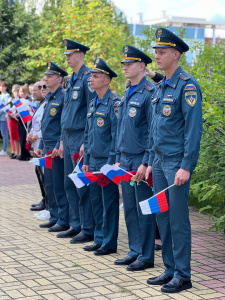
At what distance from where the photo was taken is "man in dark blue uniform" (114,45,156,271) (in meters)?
6.22

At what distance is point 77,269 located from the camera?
6191mm

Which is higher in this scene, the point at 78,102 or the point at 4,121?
the point at 78,102

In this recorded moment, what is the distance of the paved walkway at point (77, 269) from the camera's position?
5.37 metres

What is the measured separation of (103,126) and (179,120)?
5.49 feet

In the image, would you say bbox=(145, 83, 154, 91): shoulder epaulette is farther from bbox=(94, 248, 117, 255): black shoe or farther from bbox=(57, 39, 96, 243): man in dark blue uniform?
bbox=(94, 248, 117, 255): black shoe

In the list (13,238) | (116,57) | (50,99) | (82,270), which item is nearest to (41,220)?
(13,238)

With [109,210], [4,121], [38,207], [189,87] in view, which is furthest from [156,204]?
[4,121]

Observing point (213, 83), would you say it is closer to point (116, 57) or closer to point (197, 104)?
point (197, 104)

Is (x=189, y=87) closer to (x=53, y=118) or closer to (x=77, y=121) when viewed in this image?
(x=77, y=121)

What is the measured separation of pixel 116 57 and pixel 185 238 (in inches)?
496

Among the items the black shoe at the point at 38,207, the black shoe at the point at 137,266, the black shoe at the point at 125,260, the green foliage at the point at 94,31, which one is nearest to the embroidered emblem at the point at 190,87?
the black shoe at the point at 137,266

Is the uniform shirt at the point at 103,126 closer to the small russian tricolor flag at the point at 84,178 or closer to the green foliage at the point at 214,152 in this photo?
the small russian tricolor flag at the point at 84,178

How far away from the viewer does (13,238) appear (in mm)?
7664

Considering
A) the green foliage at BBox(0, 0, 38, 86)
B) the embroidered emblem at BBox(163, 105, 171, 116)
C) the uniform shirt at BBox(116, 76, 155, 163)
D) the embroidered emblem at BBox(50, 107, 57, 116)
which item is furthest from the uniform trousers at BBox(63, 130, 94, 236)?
the green foliage at BBox(0, 0, 38, 86)
